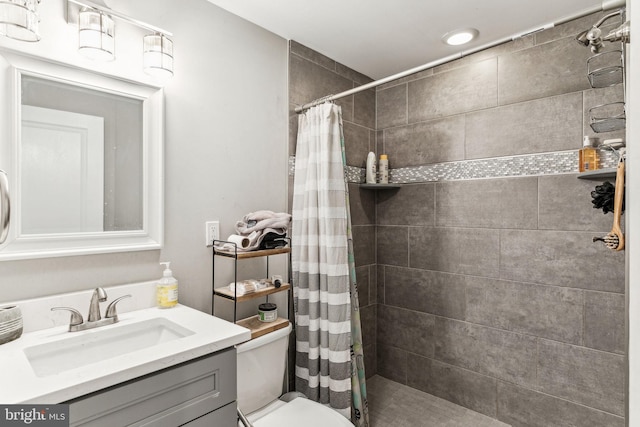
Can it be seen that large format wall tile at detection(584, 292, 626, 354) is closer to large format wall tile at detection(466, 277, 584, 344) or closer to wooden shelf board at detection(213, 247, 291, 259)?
large format wall tile at detection(466, 277, 584, 344)

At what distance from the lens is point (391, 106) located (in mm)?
2672

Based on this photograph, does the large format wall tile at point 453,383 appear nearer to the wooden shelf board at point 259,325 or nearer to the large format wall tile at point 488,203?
the large format wall tile at point 488,203

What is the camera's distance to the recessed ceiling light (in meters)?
2.04

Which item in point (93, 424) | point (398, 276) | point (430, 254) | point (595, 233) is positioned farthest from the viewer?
point (398, 276)

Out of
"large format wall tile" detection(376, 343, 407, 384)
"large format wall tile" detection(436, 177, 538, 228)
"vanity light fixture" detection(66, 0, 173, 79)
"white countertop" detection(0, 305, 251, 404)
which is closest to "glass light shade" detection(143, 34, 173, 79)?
"vanity light fixture" detection(66, 0, 173, 79)

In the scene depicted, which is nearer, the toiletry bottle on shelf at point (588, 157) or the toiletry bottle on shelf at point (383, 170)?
the toiletry bottle on shelf at point (588, 157)

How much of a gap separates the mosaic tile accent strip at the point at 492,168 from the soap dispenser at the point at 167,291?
3.08ft

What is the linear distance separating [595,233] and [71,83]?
97.6 inches

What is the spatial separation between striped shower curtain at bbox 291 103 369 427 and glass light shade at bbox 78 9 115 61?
1.02 meters

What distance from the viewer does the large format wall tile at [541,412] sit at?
1824 mm

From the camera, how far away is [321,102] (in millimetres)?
2031

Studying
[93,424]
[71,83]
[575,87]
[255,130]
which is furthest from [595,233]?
[71,83]

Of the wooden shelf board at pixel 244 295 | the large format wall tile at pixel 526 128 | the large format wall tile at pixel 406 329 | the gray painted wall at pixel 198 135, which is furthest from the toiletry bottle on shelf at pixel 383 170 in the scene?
the wooden shelf board at pixel 244 295

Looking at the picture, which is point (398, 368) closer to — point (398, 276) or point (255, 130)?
point (398, 276)
